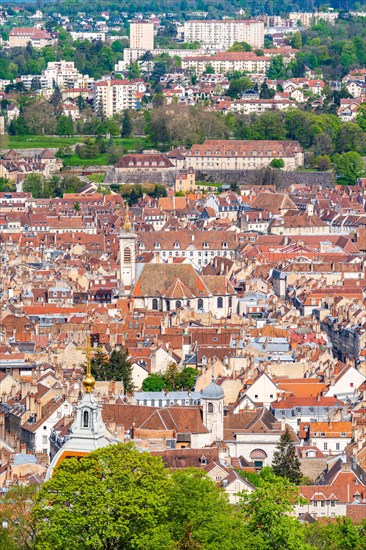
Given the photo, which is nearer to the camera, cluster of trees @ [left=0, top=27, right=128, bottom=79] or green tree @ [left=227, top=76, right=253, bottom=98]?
green tree @ [left=227, top=76, right=253, bottom=98]

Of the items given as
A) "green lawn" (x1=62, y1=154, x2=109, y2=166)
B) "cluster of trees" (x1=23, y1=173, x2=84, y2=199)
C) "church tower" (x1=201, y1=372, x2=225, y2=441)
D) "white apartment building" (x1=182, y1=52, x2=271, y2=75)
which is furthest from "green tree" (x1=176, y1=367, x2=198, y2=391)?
"white apartment building" (x1=182, y1=52, x2=271, y2=75)

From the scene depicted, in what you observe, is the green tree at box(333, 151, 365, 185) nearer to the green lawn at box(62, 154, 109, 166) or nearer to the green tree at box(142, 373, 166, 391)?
the green lawn at box(62, 154, 109, 166)

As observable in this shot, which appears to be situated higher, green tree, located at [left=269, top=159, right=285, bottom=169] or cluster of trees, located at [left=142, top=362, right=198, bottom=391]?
cluster of trees, located at [left=142, top=362, right=198, bottom=391]

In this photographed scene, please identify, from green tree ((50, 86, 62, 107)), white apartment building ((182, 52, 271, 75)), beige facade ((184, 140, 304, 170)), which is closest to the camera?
beige facade ((184, 140, 304, 170))

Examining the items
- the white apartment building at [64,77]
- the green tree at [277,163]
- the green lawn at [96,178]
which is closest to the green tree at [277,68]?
the white apartment building at [64,77]

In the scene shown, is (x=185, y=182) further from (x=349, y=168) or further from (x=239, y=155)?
(x=349, y=168)

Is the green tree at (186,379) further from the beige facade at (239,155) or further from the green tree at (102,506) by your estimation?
the beige facade at (239,155)

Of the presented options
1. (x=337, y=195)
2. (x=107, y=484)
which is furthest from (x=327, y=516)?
(x=337, y=195)

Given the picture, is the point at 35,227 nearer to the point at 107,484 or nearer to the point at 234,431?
the point at 234,431
